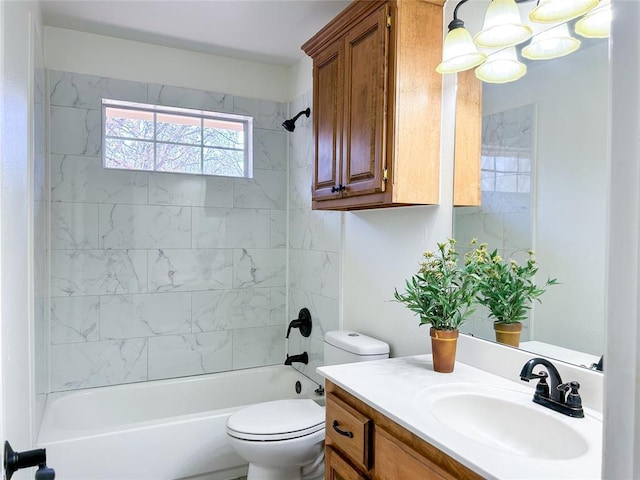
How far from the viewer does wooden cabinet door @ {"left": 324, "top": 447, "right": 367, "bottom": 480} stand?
142cm

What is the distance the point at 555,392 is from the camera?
1237 millimetres

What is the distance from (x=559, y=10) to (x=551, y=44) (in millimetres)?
104

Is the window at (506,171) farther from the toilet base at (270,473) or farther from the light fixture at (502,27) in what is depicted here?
the toilet base at (270,473)

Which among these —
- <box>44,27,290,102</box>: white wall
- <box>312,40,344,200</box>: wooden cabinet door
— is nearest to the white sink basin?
<box>312,40,344,200</box>: wooden cabinet door

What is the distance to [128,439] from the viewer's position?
2193 millimetres

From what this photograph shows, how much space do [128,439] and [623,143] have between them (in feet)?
8.09

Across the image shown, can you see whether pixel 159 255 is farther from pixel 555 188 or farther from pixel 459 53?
pixel 555 188

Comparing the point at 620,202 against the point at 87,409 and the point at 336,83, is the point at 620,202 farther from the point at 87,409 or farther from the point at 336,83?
the point at 87,409

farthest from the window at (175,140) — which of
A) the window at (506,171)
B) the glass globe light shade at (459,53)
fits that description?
the window at (506,171)

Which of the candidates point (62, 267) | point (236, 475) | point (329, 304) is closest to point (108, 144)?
point (62, 267)

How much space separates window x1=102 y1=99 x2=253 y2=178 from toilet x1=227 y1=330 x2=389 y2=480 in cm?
163

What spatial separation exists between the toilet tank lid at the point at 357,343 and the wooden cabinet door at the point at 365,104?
0.74 metres

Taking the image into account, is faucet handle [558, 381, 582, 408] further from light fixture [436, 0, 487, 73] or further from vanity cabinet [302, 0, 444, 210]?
light fixture [436, 0, 487, 73]

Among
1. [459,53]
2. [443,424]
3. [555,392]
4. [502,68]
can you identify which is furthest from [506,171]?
[443,424]
